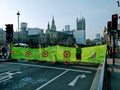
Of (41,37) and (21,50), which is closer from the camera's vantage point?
(21,50)

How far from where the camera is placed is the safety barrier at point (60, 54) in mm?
20297

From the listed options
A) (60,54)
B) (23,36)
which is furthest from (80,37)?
(60,54)

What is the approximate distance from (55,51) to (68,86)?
12.2m

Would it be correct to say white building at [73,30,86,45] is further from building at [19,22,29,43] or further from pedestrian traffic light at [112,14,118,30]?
pedestrian traffic light at [112,14,118,30]

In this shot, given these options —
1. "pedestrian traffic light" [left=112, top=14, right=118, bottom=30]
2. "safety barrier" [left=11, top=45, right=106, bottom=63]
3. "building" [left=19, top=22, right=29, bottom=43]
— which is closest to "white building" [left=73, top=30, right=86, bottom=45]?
"building" [left=19, top=22, right=29, bottom=43]

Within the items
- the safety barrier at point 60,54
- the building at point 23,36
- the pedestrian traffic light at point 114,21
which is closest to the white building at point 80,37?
the building at point 23,36

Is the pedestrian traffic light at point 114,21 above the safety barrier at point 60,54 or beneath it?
above

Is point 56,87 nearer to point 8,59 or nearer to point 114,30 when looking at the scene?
point 114,30

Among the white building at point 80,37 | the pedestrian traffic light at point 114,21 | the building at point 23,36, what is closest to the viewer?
the pedestrian traffic light at point 114,21

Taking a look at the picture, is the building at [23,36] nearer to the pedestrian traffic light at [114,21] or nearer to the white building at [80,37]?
the white building at [80,37]

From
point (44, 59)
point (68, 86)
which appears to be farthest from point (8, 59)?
point (68, 86)

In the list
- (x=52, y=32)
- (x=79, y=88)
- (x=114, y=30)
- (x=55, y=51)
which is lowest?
(x=79, y=88)

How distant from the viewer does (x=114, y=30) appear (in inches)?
669

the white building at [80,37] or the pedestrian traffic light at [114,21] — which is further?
the white building at [80,37]
